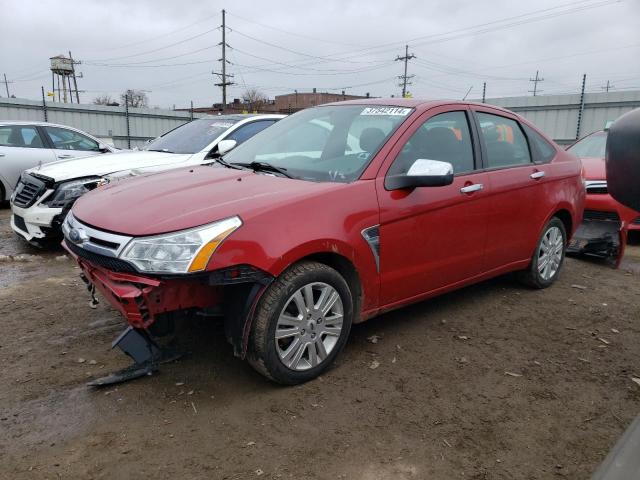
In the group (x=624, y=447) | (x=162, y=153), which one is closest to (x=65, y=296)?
(x=162, y=153)

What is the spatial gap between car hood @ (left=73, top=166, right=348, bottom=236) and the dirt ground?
3.22 ft

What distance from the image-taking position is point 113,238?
8.73ft

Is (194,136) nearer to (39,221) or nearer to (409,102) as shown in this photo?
(39,221)

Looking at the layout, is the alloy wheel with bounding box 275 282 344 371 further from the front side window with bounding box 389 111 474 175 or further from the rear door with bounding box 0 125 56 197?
the rear door with bounding box 0 125 56 197

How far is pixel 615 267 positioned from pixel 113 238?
525 cm

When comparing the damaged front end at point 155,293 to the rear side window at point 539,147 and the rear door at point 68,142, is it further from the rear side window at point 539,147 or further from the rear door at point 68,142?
the rear door at point 68,142

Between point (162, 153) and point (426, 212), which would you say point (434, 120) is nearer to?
point (426, 212)

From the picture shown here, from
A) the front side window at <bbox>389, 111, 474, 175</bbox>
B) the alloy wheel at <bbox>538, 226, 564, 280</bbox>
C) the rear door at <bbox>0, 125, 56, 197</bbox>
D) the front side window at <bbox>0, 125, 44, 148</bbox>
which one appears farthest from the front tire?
the front side window at <bbox>0, 125, 44, 148</bbox>

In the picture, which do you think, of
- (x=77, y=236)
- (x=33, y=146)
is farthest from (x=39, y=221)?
(x=33, y=146)

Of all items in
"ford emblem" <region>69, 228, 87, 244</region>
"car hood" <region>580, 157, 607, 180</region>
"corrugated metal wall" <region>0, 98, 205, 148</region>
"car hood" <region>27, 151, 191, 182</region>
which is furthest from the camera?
"corrugated metal wall" <region>0, 98, 205, 148</region>

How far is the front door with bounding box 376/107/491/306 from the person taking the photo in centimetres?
328

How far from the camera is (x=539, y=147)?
4598 mm

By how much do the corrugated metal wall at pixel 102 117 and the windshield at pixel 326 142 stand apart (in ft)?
50.9

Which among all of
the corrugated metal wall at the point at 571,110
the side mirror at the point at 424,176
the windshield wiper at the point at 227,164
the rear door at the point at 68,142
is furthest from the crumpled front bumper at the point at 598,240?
the corrugated metal wall at the point at 571,110
